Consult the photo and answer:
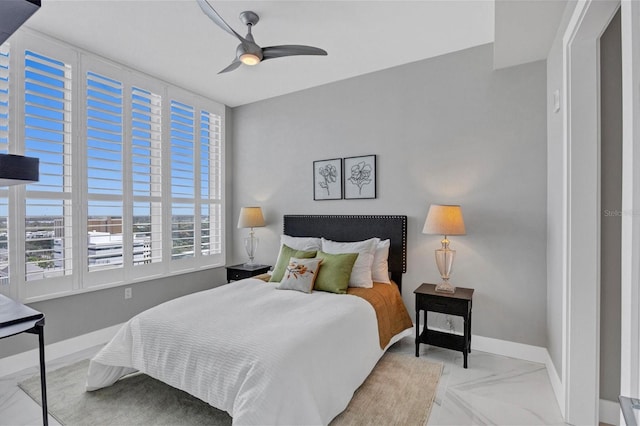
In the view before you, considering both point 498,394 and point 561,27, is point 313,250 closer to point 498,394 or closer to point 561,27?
point 498,394

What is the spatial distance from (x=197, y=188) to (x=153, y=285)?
1308mm

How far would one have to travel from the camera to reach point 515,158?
2920 millimetres

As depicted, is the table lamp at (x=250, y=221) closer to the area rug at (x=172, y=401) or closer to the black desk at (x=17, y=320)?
the area rug at (x=172, y=401)

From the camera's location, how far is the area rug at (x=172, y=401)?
201cm

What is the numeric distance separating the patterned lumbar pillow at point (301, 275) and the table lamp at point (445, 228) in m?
1.06

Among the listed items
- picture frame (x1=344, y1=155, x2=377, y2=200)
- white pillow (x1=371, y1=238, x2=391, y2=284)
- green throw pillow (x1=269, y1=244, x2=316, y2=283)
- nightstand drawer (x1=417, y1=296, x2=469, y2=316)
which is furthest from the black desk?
picture frame (x1=344, y1=155, x2=377, y2=200)

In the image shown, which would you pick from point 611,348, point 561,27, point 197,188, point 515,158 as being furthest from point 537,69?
point 197,188

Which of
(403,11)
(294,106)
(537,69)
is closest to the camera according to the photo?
(403,11)

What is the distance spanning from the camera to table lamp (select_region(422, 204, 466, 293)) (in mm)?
2814

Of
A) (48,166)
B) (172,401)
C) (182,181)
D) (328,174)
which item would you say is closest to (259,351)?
(172,401)

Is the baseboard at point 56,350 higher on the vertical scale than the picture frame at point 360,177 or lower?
lower

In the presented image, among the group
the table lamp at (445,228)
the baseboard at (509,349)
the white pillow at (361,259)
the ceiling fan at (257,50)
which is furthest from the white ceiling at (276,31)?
the baseboard at (509,349)

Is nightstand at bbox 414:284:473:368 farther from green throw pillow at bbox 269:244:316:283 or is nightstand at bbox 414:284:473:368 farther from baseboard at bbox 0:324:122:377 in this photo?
baseboard at bbox 0:324:122:377

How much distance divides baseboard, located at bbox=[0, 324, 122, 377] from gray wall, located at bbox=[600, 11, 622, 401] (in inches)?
165
